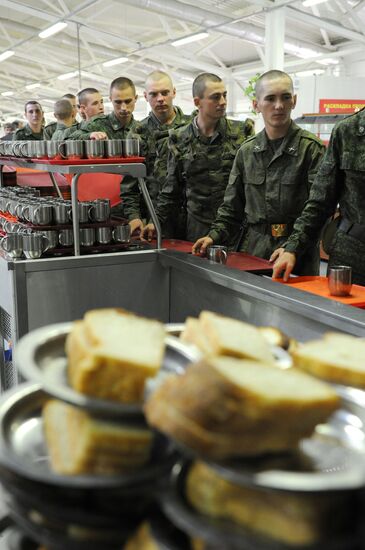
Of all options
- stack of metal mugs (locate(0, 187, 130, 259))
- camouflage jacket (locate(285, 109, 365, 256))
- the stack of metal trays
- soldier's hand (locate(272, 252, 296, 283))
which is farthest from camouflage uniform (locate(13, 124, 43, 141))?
the stack of metal trays

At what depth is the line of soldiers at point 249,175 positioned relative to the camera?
2959 millimetres

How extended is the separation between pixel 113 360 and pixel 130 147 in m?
2.27

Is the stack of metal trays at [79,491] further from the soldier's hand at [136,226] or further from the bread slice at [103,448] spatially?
the soldier's hand at [136,226]

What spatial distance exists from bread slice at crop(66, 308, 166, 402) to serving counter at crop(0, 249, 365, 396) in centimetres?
146

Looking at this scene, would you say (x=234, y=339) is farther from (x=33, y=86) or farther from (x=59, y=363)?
(x=33, y=86)

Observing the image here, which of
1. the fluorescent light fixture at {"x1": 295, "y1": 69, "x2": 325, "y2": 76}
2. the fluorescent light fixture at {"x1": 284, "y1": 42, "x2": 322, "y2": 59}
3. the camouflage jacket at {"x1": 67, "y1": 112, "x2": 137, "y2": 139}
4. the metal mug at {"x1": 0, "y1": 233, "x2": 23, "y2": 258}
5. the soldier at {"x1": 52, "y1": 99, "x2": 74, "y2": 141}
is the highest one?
the fluorescent light fixture at {"x1": 284, "y1": 42, "x2": 322, "y2": 59}

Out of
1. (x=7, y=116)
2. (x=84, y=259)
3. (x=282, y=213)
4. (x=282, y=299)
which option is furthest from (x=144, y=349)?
(x=7, y=116)

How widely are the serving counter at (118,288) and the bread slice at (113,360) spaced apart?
146 cm

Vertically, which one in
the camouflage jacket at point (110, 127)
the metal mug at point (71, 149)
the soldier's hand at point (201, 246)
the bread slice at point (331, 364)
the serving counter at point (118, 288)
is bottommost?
the serving counter at point (118, 288)

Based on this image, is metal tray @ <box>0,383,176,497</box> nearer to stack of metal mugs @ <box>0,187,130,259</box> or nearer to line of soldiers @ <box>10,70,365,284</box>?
line of soldiers @ <box>10,70,365,284</box>

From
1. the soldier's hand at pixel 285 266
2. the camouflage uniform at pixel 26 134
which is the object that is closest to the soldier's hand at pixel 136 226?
the soldier's hand at pixel 285 266

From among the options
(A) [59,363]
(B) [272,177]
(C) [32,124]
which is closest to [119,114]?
(B) [272,177]

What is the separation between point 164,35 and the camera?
1627 centimetres

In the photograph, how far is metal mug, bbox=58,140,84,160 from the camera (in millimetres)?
2695
